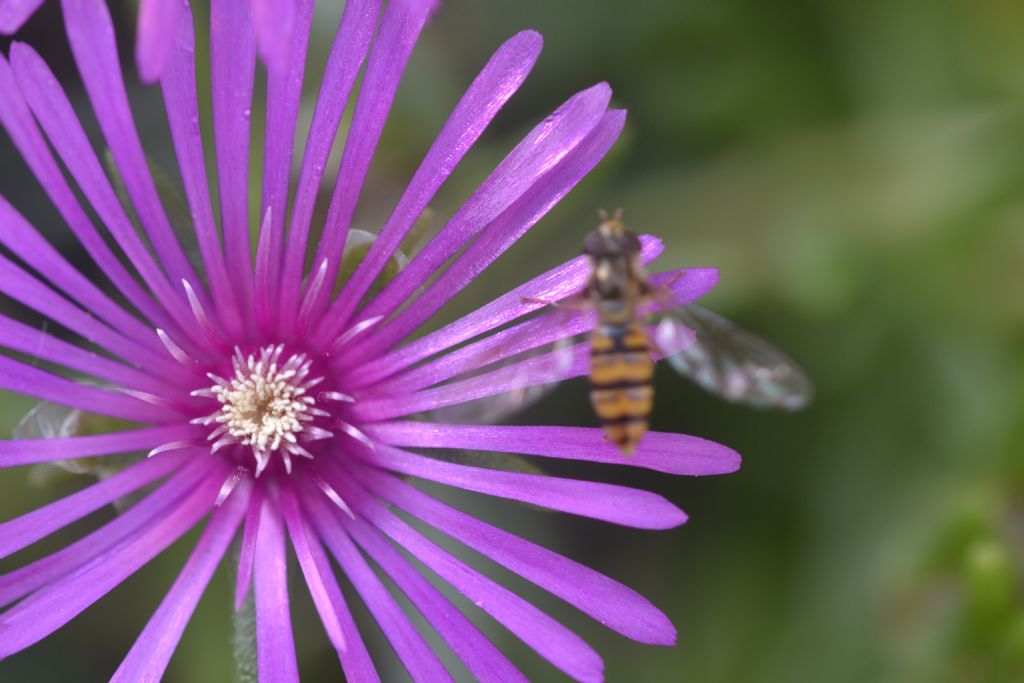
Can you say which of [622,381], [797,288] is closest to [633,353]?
[622,381]

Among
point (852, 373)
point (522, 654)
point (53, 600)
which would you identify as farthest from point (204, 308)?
point (852, 373)

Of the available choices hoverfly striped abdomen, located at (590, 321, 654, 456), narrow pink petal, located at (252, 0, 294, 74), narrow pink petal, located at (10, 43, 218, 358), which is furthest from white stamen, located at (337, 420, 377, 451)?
narrow pink petal, located at (252, 0, 294, 74)

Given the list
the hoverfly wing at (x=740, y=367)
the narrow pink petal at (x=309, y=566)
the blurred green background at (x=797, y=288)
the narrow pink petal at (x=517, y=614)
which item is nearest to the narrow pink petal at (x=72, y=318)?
the narrow pink petal at (x=309, y=566)

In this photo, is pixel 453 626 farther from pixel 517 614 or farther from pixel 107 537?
pixel 107 537

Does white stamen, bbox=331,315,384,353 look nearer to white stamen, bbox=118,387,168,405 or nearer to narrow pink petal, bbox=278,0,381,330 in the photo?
narrow pink petal, bbox=278,0,381,330

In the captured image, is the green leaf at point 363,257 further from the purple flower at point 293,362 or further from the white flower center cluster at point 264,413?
the white flower center cluster at point 264,413

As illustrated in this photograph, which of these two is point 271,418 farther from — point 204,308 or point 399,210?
point 399,210
